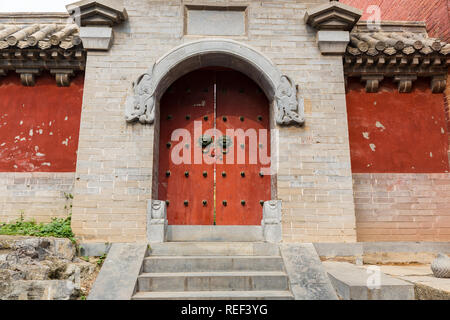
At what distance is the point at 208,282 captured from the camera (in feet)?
14.0

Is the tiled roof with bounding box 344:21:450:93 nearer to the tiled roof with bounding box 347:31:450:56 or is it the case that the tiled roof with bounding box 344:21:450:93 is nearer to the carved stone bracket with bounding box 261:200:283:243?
the tiled roof with bounding box 347:31:450:56

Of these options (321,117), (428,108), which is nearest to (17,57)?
(321,117)

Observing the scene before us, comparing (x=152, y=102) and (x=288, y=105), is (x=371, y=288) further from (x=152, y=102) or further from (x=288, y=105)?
(x=152, y=102)

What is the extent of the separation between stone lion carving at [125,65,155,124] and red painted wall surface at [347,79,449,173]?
3.39 metres

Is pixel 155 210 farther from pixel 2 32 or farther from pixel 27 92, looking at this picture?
pixel 2 32

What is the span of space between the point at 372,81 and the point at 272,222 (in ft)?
10.3

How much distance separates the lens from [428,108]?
6496mm

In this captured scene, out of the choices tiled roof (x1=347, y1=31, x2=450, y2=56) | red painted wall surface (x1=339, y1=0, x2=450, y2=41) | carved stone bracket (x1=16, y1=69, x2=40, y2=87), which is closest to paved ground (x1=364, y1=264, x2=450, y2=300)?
tiled roof (x1=347, y1=31, x2=450, y2=56)

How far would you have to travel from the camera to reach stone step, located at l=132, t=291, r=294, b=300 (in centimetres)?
397

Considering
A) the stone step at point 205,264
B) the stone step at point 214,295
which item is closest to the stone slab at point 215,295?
the stone step at point 214,295

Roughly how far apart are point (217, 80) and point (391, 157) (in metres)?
3.29

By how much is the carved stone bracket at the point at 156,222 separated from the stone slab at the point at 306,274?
1.71m

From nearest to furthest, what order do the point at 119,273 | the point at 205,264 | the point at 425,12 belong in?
the point at 119,273 → the point at 205,264 → the point at 425,12

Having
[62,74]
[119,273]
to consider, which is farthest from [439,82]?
[62,74]
